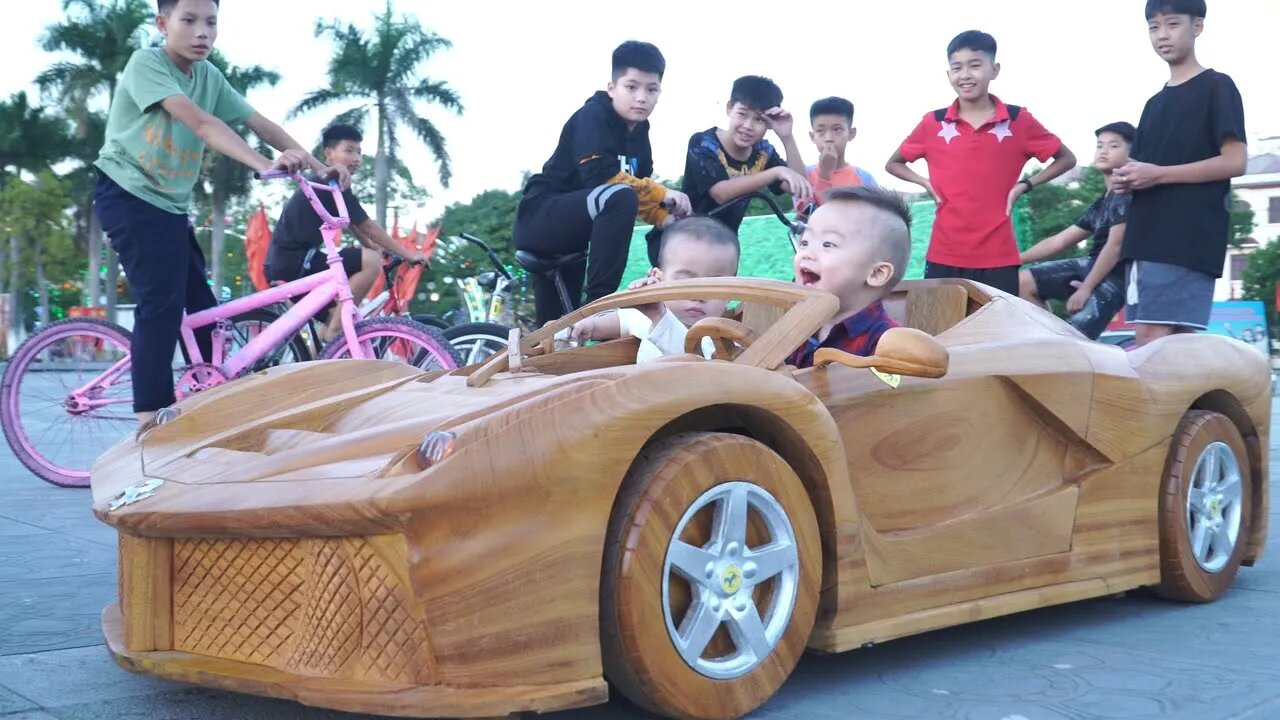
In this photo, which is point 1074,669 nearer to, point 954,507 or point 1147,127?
point 954,507

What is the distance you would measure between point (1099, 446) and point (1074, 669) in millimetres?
714

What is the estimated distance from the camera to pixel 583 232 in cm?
534

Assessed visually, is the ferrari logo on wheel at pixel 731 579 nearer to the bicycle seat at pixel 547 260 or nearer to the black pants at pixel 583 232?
the black pants at pixel 583 232

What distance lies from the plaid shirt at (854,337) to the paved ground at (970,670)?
0.72 m

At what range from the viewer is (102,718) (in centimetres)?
252

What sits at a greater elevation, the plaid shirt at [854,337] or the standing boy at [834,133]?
the standing boy at [834,133]

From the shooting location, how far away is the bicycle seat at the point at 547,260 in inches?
218

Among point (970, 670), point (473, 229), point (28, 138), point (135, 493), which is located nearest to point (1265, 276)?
point (473, 229)

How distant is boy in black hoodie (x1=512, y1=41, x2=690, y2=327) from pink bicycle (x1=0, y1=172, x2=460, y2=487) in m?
0.83

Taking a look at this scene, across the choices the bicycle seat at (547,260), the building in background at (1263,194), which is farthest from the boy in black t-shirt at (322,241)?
the building in background at (1263,194)

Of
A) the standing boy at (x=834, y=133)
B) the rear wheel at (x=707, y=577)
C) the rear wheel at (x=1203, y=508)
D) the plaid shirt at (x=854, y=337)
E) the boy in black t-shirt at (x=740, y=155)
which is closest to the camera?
the rear wheel at (x=707, y=577)

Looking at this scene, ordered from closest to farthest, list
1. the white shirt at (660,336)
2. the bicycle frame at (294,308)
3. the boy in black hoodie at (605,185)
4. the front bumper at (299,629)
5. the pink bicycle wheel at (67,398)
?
the front bumper at (299,629) < the white shirt at (660,336) < the boy in black hoodie at (605,185) < the bicycle frame at (294,308) < the pink bicycle wheel at (67,398)

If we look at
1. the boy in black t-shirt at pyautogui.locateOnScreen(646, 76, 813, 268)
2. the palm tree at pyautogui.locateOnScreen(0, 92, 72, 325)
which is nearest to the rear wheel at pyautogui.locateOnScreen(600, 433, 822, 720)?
the boy in black t-shirt at pyautogui.locateOnScreen(646, 76, 813, 268)

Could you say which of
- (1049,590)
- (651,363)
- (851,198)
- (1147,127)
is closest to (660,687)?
(651,363)
